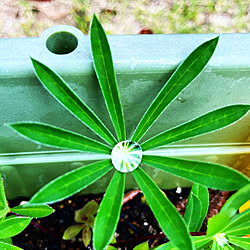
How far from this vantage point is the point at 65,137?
0.69m

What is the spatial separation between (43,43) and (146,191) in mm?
370

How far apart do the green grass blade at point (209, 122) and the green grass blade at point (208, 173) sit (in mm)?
55

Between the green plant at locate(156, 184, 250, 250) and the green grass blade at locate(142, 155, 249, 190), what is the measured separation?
0.09 ft

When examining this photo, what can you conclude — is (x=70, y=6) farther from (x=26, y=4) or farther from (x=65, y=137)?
(x=65, y=137)

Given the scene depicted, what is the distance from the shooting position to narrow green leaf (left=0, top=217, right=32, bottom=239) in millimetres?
758

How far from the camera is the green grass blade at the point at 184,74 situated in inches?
27.0

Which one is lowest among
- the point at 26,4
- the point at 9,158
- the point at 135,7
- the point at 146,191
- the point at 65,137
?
the point at 146,191

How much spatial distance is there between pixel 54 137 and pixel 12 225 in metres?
0.24

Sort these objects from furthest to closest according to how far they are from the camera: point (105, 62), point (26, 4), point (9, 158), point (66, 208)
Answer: point (26, 4)
point (66, 208)
point (9, 158)
point (105, 62)

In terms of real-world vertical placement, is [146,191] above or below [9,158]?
below

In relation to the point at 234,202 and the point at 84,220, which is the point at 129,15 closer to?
the point at 84,220

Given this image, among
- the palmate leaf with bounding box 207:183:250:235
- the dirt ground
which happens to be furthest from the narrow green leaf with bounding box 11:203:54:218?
the dirt ground

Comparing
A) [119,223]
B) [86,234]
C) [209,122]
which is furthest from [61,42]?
[119,223]

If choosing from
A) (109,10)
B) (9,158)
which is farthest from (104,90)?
(109,10)
